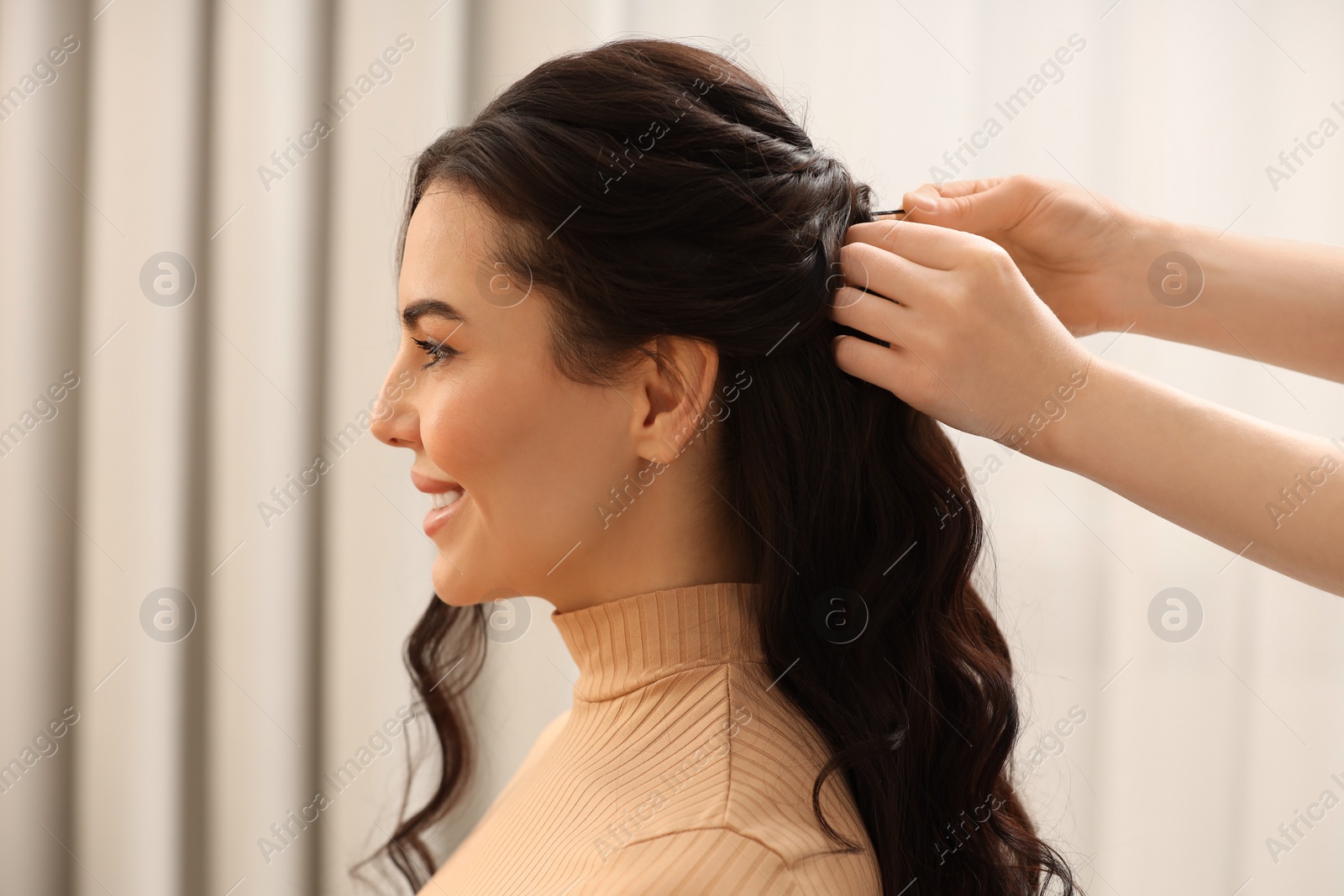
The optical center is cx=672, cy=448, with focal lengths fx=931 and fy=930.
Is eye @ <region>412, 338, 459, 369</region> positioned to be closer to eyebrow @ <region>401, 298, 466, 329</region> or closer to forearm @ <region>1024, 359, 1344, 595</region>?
eyebrow @ <region>401, 298, 466, 329</region>

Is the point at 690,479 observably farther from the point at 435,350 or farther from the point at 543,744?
the point at 543,744

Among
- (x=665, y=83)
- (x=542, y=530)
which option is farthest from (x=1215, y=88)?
(x=542, y=530)

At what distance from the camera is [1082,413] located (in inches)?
28.0

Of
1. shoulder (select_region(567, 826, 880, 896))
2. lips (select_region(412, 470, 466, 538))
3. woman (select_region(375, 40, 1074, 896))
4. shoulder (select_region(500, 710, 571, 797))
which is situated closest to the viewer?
shoulder (select_region(567, 826, 880, 896))

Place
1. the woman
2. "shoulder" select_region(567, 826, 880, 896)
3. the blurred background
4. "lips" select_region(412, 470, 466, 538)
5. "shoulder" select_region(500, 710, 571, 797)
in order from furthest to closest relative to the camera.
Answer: the blurred background
"shoulder" select_region(500, 710, 571, 797)
"lips" select_region(412, 470, 466, 538)
the woman
"shoulder" select_region(567, 826, 880, 896)

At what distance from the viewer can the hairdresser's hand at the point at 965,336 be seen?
71cm

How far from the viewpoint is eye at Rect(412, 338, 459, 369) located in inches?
32.4

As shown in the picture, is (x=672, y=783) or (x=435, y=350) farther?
(x=435, y=350)

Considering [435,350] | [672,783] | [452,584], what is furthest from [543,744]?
[435,350]

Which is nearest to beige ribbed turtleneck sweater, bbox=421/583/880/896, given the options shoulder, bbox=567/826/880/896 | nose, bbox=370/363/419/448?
shoulder, bbox=567/826/880/896

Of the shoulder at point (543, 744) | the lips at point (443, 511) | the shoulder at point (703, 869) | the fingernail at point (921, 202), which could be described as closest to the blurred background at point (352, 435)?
the shoulder at point (543, 744)

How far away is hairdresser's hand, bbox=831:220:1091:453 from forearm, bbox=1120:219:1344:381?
288mm

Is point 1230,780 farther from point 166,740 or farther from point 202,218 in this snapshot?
point 202,218

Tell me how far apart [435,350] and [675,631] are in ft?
1.09
